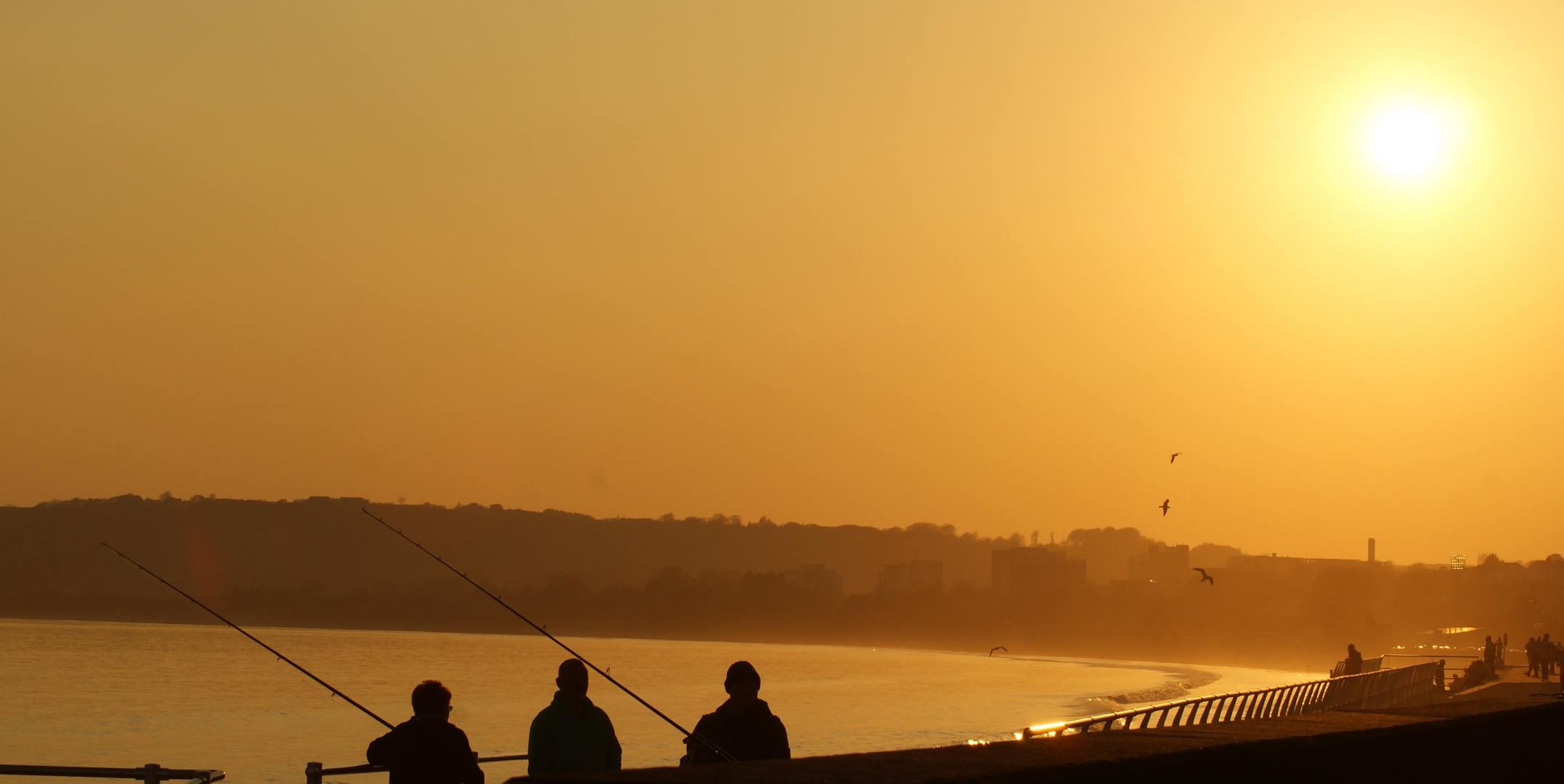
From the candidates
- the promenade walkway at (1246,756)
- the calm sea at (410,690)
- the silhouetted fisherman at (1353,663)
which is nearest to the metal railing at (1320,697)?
the silhouetted fisherman at (1353,663)

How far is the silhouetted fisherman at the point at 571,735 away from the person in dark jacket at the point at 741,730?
0.45m

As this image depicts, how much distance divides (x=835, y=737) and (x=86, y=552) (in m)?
168

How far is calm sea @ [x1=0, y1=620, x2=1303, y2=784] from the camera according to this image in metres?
53.9

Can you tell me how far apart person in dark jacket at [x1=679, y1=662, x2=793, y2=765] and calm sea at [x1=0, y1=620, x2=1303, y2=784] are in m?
17.2

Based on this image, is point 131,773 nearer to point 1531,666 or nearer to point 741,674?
point 741,674

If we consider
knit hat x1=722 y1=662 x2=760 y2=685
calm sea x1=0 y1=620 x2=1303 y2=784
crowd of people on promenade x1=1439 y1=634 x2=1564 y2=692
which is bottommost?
calm sea x1=0 y1=620 x2=1303 y2=784

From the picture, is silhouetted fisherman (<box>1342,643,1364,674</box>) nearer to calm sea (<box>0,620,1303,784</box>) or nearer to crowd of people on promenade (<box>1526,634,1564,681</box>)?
calm sea (<box>0,620,1303,784</box>)

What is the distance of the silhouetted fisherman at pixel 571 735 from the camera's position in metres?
7.46

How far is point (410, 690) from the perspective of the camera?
82750 mm

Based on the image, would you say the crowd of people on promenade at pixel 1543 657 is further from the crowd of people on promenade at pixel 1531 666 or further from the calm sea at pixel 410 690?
the calm sea at pixel 410 690

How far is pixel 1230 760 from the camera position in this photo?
20.1 feet

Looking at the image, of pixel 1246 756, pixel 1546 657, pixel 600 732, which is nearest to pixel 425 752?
pixel 600 732

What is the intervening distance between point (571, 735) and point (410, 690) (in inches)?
3114

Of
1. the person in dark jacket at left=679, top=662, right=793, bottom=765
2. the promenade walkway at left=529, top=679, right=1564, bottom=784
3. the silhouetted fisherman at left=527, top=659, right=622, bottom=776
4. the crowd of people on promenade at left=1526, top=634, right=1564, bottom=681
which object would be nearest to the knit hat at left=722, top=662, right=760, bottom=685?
the person in dark jacket at left=679, top=662, right=793, bottom=765
